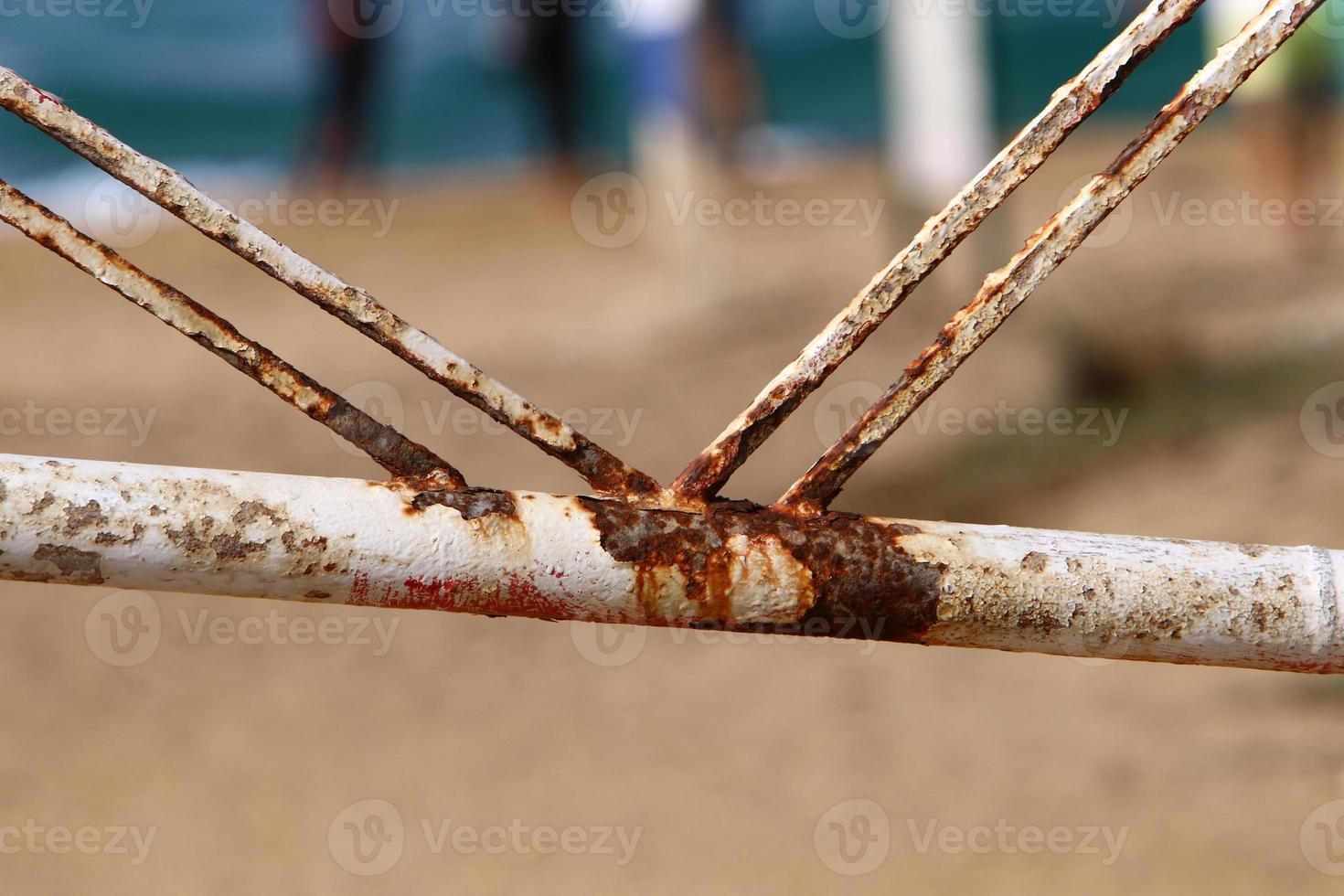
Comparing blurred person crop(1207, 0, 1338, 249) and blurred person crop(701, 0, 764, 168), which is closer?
blurred person crop(1207, 0, 1338, 249)

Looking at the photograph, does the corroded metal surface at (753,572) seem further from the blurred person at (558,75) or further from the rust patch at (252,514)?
the blurred person at (558,75)

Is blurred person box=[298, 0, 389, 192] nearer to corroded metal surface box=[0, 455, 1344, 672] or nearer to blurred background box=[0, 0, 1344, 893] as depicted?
blurred background box=[0, 0, 1344, 893]

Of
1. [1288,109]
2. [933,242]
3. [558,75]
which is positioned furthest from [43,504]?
[558,75]

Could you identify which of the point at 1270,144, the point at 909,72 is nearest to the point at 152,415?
the point at 909,72

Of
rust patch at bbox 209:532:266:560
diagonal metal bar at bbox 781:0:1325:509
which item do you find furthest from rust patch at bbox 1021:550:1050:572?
rust patch at bbox 209:532:266:560

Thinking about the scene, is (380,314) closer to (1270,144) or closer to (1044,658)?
(1044,658)

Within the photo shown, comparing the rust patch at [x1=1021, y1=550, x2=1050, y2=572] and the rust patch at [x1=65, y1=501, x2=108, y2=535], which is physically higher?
the rust patch at [x1=1021, y1=550, x2=1050, y2=572]

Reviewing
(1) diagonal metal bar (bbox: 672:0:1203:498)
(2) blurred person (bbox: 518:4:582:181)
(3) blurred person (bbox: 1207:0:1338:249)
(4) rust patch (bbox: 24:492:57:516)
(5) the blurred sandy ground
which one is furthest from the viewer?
(2) blurred person (bbox: 518:4:582:181)
